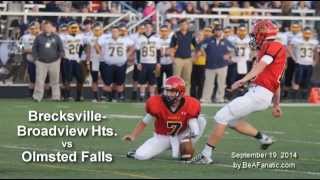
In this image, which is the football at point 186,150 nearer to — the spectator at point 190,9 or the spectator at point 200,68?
the spectator at point 200,68

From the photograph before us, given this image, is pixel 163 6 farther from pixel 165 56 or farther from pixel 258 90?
pixel 258 90

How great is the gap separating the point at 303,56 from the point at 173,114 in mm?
13122

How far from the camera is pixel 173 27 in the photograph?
25.5 metres

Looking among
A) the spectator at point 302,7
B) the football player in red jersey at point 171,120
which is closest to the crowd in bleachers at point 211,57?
the spectator at point 302,7

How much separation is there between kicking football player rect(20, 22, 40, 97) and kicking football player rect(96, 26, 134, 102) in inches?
57.3

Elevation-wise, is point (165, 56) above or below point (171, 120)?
below

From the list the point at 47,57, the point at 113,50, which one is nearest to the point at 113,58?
the point at 113,50

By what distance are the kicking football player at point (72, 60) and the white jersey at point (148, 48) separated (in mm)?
1372

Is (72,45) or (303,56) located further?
(303,56)

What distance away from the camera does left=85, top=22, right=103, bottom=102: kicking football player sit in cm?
2358

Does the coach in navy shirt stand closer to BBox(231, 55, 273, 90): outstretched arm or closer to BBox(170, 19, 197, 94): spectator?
BBox(170, 19, 197, 94): spectator

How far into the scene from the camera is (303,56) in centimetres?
2480

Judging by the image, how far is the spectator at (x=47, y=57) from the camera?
2259 centimetres

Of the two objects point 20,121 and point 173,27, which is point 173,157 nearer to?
point 20,121
